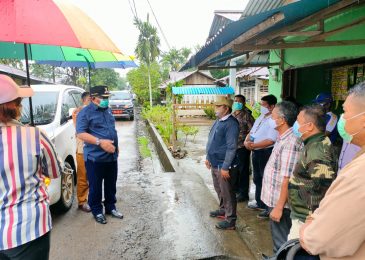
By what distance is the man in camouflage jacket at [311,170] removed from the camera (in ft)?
7.34

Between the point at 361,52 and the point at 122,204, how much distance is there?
4.28 meters

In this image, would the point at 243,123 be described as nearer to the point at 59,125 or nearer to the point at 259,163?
the point at 259,163

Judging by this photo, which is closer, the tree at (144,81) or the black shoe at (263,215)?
the black shoe at (263,215)

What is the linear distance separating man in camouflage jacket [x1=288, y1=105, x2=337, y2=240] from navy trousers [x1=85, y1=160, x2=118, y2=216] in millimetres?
2519

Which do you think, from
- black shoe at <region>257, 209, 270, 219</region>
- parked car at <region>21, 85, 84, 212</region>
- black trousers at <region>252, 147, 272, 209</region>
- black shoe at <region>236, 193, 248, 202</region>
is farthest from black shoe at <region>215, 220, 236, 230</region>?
parked car at <region>21, 85, 84, 212</region>

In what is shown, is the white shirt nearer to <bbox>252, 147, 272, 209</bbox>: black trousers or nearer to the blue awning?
<bbox>252, 147, 272, 209</bbox>: black trousers

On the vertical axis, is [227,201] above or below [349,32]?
below

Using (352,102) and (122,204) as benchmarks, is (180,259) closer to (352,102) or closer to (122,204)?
(122,204)

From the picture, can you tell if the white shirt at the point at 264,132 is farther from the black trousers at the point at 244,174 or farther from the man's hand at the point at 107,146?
the man's hand at the point at 107,146

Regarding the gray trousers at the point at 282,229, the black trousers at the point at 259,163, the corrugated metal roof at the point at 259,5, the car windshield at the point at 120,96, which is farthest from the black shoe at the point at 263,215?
the car windshield at the point at 120,96

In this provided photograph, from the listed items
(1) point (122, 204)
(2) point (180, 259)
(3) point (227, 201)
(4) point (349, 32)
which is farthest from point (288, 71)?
(2) point (180, 259)

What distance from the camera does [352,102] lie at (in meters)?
1.55

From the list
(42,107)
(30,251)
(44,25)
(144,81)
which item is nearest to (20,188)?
(30,251)

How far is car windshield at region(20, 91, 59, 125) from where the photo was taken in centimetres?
447
